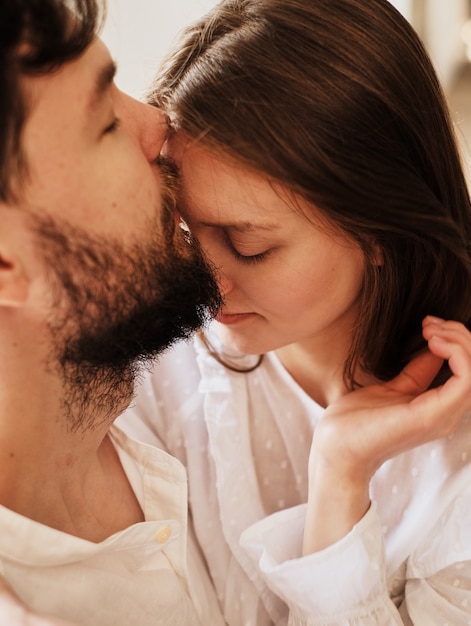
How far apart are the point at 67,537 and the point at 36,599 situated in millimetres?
89

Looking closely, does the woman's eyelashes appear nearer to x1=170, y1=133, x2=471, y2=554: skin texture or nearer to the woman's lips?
x1=170, y1=133, x2=471, y2=554: skin texture

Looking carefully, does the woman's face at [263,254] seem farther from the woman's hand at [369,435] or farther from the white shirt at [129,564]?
the white shirt at [129,564]

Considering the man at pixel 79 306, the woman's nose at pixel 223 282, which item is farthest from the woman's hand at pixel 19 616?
the woman's nose at pixel 223 282


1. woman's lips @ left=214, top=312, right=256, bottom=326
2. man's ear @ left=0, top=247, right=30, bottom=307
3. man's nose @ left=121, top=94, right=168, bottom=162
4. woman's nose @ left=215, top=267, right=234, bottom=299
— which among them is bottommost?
woman's lips @ left=214, top=312, right=256, bottom=326

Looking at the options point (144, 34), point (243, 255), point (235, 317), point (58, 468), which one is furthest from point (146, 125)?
point (144, 34)

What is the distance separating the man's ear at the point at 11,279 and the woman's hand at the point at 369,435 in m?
0.52

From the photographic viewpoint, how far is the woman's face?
117 centimetres

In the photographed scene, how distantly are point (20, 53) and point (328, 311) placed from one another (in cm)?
62

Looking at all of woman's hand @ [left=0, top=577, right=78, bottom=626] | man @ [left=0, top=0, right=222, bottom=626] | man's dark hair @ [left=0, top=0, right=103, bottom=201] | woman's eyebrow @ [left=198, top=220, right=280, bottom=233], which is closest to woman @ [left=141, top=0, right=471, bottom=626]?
woman's eyebrow @ [left=198, top=220, right=280, bottom=233]

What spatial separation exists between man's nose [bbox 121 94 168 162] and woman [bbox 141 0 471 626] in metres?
0.03

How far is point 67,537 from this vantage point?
1110 millimetres

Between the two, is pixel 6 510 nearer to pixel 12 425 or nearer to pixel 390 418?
pixel 12 425

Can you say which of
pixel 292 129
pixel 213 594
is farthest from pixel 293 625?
pixel 292 129

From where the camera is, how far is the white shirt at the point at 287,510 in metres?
1.25
